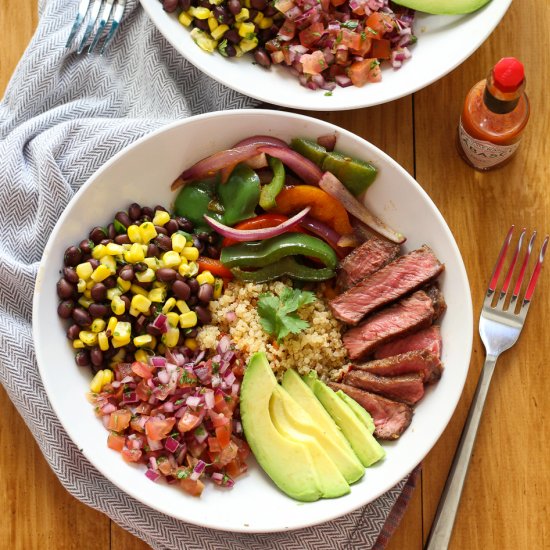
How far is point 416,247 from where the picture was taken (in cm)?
300

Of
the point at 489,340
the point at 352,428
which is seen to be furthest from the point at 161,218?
the point at 489,340

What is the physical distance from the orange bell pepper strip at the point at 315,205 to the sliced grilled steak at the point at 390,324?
0.36 metres

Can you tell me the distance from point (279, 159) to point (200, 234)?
0.41 m

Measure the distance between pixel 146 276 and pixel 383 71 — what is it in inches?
48.5

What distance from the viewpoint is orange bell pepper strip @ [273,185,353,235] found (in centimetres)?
294

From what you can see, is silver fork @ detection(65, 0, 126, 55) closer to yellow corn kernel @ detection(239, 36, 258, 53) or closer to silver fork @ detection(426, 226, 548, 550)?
yellow corn kernel @ detection(239, 36, 258, 53)

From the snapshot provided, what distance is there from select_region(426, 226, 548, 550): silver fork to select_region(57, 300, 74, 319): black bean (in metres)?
1.59

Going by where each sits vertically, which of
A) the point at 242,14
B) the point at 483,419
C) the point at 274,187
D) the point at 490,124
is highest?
the point at 242,14

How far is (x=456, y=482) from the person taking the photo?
3.11 metres

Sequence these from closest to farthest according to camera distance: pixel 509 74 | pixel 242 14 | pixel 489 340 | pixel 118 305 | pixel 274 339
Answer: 1. pixel 509 74
2. pixel 118 305
3. pixel 274 339
4. pixel 242 14
5. pixel 489 340

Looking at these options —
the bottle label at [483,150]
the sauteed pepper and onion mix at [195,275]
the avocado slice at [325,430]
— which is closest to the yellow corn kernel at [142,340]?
the sauteed pepper and onion mix at [195,275]

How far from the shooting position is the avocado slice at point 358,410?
286 cm

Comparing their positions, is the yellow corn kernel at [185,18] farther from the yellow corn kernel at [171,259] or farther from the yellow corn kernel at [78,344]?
the yellow corn kernel at [78,344]

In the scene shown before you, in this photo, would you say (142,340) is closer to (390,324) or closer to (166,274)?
(166,274)
